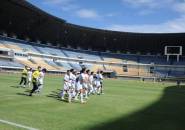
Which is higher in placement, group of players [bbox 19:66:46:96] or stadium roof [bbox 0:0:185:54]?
stadium roof [bbox 0:0:185:54]

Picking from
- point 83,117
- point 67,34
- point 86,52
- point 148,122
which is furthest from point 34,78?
point 86,52

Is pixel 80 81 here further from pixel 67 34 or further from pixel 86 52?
pixel 86 52

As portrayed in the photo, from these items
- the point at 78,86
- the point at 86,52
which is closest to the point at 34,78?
the point at 78,86

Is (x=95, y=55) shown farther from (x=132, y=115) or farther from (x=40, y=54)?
(x=132, y=115)

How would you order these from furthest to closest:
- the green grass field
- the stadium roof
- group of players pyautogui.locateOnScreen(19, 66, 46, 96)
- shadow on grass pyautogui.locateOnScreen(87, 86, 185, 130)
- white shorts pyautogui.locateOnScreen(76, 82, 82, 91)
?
the stadium roof < group of players pyautogui.locateOnScreen(19, 66, 46, 96) < white shorts pyautogui.locateOnScreen(76, 82, 82, 91) < shadow on grass pyautogui.locateOnScreen(87, 86, 185, 130) < the green grass field

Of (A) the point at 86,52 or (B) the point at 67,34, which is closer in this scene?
(B) the point at 67,34

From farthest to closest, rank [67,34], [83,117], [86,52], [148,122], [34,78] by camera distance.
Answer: [86,52] → [67,34] → [34,78] → [83,117] → [148,122]

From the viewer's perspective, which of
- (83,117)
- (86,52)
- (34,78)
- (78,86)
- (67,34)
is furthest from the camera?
(86,52)

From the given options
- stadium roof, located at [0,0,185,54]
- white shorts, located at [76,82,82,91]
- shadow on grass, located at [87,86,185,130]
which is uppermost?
stadium roof, located at [0,0,185,54]

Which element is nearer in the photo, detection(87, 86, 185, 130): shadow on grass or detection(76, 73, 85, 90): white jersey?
detection(87, 86, 185, 130): shadow on grass

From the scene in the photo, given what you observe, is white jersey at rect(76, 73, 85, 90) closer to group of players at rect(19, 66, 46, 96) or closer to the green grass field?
the green grass field

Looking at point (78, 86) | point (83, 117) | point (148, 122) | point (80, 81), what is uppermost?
point (80, 81)

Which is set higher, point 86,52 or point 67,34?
point 67,34

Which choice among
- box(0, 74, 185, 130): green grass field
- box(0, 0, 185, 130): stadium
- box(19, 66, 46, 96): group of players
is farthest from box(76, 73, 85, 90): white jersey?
box(0, 0, 185, 130): stadium
